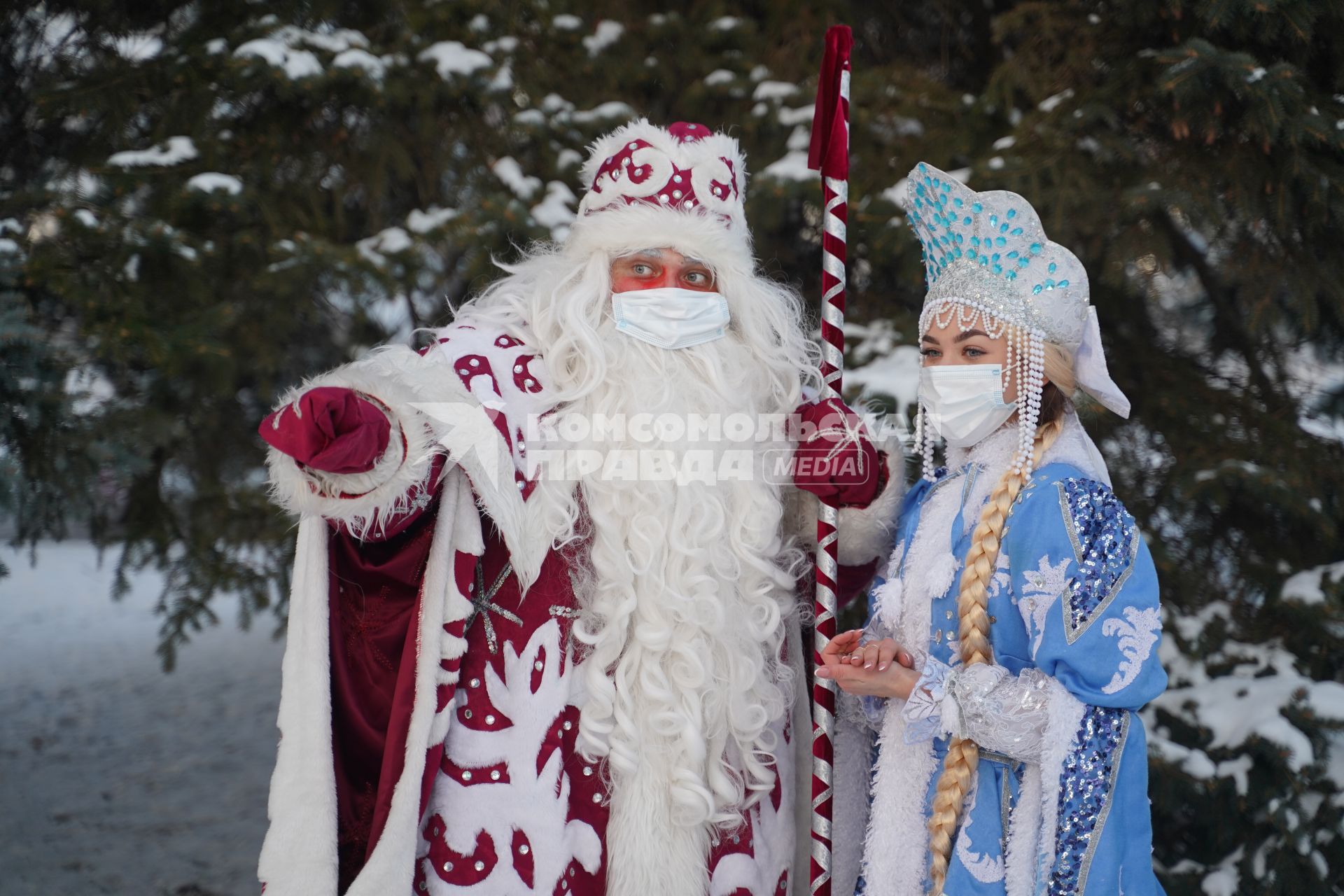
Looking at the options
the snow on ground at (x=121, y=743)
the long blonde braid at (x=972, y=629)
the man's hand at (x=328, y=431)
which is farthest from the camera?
the snow on ground at (x=121, y=743)

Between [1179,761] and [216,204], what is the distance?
415 centimetres

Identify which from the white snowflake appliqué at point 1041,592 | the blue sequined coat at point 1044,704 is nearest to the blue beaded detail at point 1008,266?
the blue sequined coat at point 1044,704

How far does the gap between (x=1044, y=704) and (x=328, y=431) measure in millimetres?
1514

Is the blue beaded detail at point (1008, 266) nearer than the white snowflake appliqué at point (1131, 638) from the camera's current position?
No

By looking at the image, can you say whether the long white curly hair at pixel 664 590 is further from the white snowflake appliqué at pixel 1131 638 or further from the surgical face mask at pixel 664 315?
the white snowflake appliqué at pixel 1131 638

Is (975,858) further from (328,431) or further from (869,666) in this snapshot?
(328,431)

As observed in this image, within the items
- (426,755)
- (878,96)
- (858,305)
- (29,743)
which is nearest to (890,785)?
(426,755)

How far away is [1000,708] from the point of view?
1975 millimetres

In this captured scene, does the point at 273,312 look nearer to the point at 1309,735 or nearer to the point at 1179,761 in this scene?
the point at 1179,761

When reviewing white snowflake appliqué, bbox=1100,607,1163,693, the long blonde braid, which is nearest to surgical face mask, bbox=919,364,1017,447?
the long blonde braid

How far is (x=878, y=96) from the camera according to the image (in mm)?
3992

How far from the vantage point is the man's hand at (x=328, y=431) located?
5.99 ft

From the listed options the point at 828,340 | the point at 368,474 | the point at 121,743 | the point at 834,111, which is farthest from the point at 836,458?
the point at 121,743

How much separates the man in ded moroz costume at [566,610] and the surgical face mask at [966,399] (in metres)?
0.32
